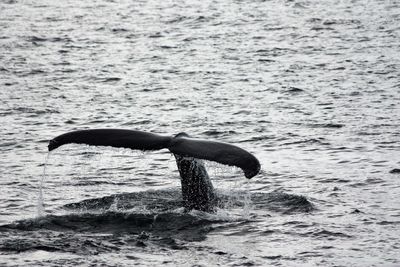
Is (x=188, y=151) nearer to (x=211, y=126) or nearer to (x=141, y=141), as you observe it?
(x=141, y=141)

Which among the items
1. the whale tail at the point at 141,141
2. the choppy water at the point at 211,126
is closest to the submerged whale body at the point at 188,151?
the whale tail at the point at 141,141

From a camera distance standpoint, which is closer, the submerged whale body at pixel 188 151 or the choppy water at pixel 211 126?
the submerged whale body at pixel 188 151

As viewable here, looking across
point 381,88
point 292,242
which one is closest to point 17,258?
point 292,242

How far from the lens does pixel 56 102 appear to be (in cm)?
2073

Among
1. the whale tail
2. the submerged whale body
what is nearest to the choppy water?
the submerged whale body

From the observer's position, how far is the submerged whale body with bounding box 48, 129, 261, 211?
32.2ft

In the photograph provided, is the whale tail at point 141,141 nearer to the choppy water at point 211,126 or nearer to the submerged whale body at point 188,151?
the submerged whale body at point 188,151

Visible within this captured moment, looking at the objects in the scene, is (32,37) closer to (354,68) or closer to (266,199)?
(354,68)

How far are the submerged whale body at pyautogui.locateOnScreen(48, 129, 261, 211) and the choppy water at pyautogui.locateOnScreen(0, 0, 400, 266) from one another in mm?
339

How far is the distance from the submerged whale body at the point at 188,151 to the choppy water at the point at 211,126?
0.34 metres

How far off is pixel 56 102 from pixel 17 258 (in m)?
10.4

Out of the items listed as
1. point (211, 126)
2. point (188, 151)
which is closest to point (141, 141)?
point (188, 151)

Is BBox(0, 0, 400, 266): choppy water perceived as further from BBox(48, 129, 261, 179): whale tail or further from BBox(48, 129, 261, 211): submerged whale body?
BBox(48, 129, 261, 179): whale tail

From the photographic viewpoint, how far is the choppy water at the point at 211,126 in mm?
11195
